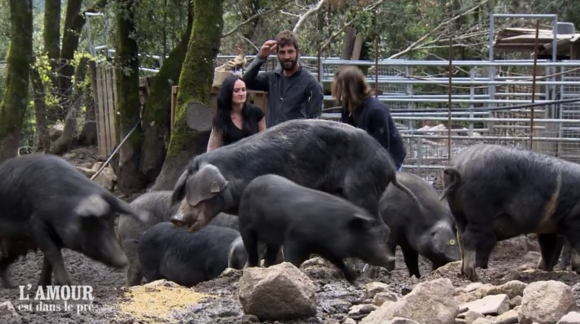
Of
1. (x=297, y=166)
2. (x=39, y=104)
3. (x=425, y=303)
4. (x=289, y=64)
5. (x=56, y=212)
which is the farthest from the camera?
(x=39, y=104)

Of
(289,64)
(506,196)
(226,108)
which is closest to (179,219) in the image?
(226,108)

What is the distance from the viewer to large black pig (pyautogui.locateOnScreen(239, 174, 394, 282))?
20.1 feet

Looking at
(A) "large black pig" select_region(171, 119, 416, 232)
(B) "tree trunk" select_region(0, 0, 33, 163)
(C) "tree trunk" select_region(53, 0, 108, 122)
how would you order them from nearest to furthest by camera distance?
(A) "large black pig" select_region(171, 119, 416, 232) → (B) "tree trunk" select_region(0, 0, 33, 163) → (C) "tree trunk" select_region(53, 0, 108, 122)

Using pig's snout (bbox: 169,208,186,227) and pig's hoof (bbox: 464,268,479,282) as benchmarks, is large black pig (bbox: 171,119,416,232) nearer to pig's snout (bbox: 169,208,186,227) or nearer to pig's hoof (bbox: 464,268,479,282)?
pig's snout (bbox: 169,208,186,227)

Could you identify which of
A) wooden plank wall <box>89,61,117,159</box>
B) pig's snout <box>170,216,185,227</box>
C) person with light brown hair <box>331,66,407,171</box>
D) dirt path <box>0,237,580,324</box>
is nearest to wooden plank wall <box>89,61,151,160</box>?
wooden plank wall <box>89,61,117,159</box>

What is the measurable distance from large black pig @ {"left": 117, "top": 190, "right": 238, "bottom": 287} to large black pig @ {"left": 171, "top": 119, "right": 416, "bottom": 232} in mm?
1917

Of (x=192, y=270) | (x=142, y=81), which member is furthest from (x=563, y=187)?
(x=142, y=81)

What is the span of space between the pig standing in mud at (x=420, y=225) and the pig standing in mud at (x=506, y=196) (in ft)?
3.73

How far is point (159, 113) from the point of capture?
12594 millimetres

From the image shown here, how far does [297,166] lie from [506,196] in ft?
4.94

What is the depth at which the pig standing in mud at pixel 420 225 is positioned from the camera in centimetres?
838

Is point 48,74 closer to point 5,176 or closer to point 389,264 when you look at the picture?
point 5,176

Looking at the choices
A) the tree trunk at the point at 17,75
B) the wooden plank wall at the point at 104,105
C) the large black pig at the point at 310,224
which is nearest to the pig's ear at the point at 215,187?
the large black pig at the point at 310,224

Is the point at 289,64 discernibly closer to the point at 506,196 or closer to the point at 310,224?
the point at 506,196
